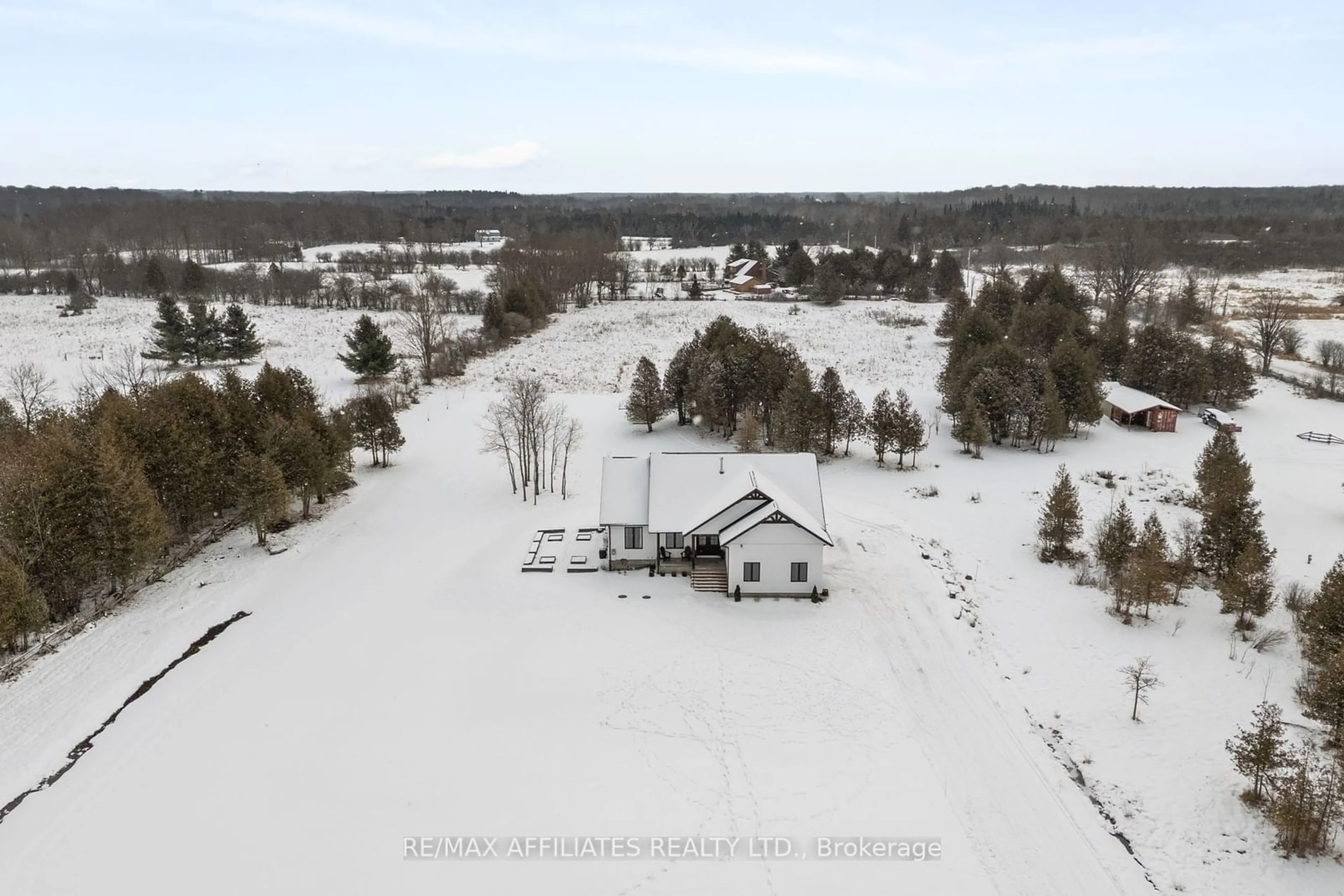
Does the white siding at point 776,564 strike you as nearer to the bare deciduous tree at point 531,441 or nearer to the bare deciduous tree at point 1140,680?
the bare deciduous tree at point 1140,680

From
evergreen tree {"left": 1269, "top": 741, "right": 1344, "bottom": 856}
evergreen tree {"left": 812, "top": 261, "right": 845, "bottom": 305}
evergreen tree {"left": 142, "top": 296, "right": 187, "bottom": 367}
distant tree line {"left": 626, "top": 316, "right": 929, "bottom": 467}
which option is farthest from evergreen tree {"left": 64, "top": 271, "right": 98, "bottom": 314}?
evergreen tree {"left": 1269, "top": 741, "right": 1344, "bottom": 856}

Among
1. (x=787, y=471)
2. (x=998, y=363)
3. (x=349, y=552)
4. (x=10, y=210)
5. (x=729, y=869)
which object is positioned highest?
(x=10, y=210)

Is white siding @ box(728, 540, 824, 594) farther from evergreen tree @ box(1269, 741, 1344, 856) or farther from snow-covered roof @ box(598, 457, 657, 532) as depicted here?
evergreen tree @ box(1269, 741, 1344, 856)

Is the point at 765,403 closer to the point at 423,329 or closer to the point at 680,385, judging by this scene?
the point at 680,385

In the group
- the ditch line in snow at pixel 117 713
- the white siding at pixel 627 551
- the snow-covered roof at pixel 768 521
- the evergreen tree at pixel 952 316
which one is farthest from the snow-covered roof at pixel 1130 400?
the ditch line in snow at pixel 117 713

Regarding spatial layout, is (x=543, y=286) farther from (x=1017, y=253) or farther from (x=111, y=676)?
(x=1017, y=253)

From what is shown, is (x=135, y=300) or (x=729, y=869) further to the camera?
(x=135, y=300)

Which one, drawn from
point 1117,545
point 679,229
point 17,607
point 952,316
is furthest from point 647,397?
point 679,229

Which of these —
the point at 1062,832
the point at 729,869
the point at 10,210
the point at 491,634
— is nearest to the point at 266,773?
the point at 491,634
